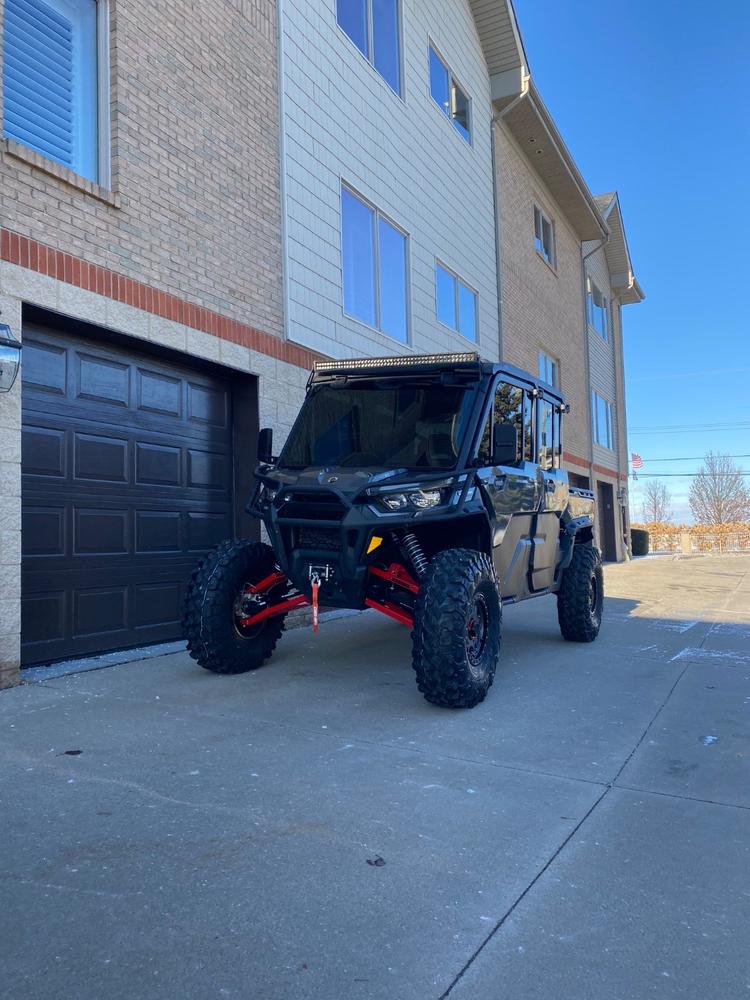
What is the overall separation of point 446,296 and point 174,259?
748 cm

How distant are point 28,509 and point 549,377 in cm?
1650

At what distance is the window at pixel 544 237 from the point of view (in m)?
20.1

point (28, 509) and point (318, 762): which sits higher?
point (28, 509)

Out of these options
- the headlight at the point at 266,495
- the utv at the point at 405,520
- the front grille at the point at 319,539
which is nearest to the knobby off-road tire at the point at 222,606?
the utv at the point at 405,520

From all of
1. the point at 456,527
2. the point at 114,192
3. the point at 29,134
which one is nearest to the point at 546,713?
the point at 456,527

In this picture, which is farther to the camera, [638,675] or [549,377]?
[549,377]

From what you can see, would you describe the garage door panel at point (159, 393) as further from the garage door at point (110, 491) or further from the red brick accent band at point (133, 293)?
the red brick accent band at point (133, 293)

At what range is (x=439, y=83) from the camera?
555 inches

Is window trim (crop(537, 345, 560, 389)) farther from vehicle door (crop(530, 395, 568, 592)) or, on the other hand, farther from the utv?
the utv

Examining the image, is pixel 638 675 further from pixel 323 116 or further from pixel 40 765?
pixel 323 116

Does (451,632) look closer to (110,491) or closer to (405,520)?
(405,520)

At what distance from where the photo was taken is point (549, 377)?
66.8 feet

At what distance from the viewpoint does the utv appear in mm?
5016

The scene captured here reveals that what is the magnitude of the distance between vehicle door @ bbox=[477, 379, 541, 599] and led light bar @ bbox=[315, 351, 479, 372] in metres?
0.38
